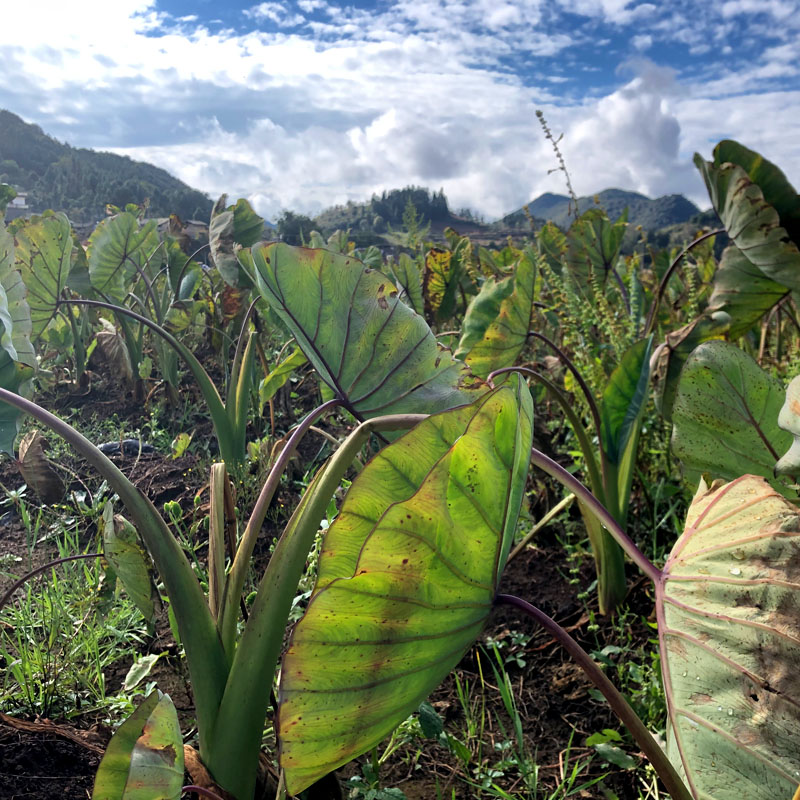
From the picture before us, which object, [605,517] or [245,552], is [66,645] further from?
[605,517]

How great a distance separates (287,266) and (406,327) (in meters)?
0.18

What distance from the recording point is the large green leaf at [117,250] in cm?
274

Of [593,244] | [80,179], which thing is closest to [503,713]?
[593,244]

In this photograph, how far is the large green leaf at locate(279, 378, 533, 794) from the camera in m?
0.45

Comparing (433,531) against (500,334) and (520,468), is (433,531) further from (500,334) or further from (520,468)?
(500,334)

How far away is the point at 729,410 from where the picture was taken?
0.92 meters

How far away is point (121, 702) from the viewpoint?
1063 mm

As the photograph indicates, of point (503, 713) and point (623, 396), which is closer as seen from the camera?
point (503, 713)

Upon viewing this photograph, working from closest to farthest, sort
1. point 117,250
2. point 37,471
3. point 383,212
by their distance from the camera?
point 37,471 → point 117,250 → point 383,212

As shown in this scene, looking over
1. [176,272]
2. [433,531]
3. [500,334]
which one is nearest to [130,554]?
[433,531]

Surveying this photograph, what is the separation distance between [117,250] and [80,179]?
15721 mm

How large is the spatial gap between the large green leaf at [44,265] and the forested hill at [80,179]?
7093mm

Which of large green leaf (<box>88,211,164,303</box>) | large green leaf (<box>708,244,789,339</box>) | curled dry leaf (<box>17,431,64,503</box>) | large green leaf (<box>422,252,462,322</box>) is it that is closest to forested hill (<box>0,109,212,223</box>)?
large green leaf (<box>88,211,164,303</box>)

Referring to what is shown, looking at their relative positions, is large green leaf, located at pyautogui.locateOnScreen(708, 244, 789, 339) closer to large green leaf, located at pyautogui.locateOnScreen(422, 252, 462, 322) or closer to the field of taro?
the field of taro
